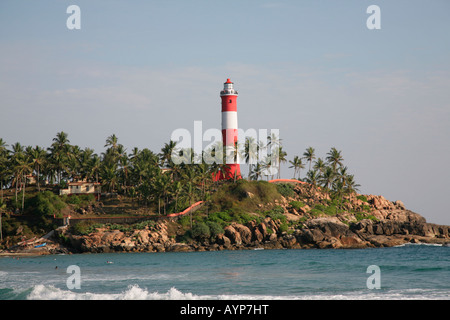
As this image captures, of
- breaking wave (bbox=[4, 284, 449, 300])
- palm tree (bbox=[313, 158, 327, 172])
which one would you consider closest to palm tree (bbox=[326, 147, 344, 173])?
palm tree (bbox=[313, 158, 327, 172])

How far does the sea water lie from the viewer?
29.9 meters

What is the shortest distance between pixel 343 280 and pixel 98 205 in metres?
52.4

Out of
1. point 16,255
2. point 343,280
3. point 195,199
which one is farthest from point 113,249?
point 343,280

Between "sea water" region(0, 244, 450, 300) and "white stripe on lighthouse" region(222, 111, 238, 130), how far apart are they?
30.6m

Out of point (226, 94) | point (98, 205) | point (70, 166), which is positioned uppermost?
point (226, 94)

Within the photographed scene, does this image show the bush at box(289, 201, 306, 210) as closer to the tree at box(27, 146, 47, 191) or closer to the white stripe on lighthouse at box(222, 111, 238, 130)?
the white stripe on lighthouse at box(222, 111, 238, 130)

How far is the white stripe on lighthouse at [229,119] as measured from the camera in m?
81.5

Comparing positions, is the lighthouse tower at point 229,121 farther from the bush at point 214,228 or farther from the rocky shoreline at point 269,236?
the bush at point 214,228

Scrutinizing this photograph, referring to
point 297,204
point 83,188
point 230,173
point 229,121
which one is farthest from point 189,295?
point 83,188

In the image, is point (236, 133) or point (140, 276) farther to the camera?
point (236, 133)

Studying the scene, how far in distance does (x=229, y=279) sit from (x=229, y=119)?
47.2 meters

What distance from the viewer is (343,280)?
118ft

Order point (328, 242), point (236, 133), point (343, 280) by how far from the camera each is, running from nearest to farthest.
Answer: point (343, 280)
point (328, 242)
point (236, 133)
